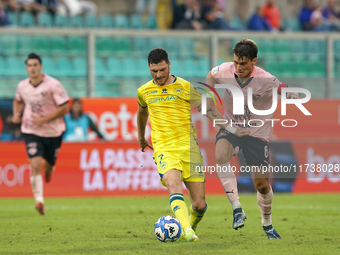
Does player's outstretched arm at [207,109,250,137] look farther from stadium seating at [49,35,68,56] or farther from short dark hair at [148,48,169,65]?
stadium seating at [49,35,68,56]

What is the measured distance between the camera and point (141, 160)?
13797mm

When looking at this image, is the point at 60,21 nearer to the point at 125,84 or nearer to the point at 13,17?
the point at 13,17

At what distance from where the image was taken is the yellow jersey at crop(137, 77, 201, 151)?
6.91 meters

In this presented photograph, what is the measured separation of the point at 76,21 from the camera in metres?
17.3

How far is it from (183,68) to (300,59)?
3.51 metres

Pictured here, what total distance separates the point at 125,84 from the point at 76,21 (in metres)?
3.21

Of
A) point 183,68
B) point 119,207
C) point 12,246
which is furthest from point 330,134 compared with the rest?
point 12,246

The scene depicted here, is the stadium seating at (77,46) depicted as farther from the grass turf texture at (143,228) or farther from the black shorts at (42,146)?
the black shorts at (42,146)

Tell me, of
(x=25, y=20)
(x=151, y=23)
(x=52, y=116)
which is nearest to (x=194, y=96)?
→ (x=52, y=116)

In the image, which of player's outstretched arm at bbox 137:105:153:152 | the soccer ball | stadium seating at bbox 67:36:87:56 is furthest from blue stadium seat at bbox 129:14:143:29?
the soccer ball

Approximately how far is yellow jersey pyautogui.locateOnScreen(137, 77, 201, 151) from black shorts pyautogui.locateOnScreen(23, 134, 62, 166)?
12.6 ft

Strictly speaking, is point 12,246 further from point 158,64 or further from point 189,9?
point 189,9

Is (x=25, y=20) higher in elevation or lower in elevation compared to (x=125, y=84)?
higher

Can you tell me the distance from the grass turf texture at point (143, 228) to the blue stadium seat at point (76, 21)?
6091 mm
